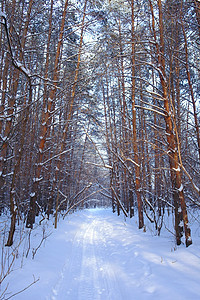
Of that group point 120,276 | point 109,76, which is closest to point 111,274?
point 120,276

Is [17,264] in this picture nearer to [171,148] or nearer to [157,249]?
[157,249]

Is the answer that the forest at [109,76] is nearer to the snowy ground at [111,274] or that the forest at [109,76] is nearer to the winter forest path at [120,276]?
the snowy ground at [111,274]

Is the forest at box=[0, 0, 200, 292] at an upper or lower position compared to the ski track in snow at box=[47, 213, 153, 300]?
upper

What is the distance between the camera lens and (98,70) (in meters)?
6.93

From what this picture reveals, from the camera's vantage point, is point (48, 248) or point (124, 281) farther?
point (48, 248)

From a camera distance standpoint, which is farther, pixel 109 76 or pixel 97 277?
pixel 109 76

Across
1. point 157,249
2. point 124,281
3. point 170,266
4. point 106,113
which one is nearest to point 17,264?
point 124,281

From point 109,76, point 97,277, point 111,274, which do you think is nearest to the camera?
point 97,277

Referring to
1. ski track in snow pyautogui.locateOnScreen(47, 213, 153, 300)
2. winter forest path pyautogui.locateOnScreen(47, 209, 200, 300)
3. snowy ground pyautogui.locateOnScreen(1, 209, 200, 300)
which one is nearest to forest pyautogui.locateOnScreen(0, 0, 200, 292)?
snowy ground pyautogui.locateOnScreen(1, 209, 200, 300)

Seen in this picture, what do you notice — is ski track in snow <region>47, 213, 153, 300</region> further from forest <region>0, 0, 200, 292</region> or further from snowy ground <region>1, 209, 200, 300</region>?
forest <region>0, 0, 200, 292</region>

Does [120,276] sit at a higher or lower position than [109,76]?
lower

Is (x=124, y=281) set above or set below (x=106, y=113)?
below

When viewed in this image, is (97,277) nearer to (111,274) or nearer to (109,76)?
(111,274)

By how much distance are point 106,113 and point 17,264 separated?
1384 cm
